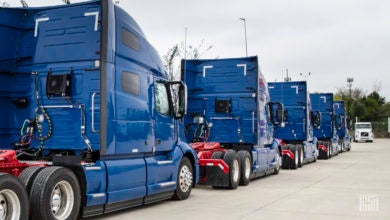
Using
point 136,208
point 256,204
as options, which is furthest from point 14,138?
point 256,204

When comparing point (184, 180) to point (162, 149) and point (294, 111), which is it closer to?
point (162, 149)

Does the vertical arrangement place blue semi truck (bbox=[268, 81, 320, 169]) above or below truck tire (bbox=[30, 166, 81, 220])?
above

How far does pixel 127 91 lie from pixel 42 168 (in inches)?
94.4

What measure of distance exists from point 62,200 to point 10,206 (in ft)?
3.63

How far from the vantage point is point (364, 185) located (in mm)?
14047

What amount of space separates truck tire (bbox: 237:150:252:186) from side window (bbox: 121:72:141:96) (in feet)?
16.5

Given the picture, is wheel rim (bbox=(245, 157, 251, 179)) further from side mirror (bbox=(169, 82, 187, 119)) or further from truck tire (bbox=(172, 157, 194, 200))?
side mirror (bbox=(169, 82, 187, 119))

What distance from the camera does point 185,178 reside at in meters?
11.3

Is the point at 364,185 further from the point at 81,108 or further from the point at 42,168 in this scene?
the point at 42,168

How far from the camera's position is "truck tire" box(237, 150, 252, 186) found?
1381 cm

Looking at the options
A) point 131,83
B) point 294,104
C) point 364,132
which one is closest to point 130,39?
point 131,83

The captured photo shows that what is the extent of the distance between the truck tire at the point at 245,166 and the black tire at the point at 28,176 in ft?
24.2

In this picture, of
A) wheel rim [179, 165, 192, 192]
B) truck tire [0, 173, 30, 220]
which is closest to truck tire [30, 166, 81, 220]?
truck tire [0, 173, 30, 220]

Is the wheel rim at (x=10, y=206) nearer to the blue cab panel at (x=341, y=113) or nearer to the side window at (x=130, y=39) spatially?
the side window at (x=130, y=39)
